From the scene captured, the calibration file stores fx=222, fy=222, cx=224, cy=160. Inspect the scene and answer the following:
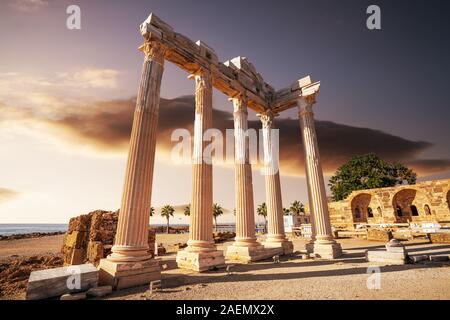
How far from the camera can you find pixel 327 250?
12164 millimetres

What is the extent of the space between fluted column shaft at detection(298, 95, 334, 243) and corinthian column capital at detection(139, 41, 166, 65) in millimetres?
9877

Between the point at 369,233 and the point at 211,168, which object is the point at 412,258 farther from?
the point at 369,233

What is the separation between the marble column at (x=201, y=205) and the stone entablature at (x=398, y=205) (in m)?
27.0

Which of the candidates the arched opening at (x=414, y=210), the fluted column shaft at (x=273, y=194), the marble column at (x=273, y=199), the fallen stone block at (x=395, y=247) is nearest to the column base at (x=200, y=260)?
the marble column at (x=273, y=199)

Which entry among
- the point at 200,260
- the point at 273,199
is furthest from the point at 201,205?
the point at 273,199

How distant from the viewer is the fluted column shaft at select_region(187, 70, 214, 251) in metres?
9.95

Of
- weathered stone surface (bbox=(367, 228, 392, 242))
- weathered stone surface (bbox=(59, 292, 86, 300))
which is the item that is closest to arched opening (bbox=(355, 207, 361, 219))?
weathered stone surface (bbox=(367, 228, 392, 242))

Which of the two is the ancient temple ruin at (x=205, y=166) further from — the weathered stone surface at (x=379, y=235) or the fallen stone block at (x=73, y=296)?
the weathered stone surface at (x=379, y=235)

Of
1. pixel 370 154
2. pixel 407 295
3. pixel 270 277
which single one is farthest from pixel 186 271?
pixel 370 154

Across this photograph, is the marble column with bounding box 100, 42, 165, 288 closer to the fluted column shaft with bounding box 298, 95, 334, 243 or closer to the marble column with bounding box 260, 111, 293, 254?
the marble column with bounding box 260, 111, 293, 254

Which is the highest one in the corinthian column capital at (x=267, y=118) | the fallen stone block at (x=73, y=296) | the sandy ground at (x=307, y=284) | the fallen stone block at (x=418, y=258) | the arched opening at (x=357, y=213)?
the corinthian column capital at (x=267, y=118)

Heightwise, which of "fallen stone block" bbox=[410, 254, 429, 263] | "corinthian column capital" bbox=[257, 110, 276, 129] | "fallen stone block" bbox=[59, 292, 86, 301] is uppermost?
"corinthian column capital" bbox=[257, 110, 276, 129]

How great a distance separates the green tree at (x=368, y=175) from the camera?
4641 cm
